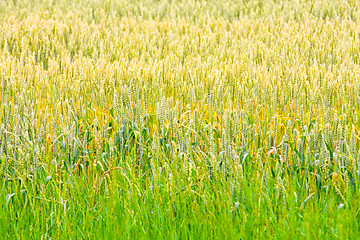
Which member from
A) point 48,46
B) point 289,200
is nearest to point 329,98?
point 289,200

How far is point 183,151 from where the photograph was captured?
2.77m

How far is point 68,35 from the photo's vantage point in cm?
645

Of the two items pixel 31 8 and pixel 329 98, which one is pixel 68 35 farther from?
pixel 329 98

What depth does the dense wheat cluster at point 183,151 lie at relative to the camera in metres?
2.17

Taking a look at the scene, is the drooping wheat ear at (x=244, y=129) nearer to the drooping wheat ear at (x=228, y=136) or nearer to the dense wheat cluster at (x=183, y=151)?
the dense wheat cluster at (x=183, y=151)

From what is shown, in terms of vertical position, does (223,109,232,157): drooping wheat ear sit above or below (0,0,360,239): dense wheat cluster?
above

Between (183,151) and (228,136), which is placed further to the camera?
(183,151)

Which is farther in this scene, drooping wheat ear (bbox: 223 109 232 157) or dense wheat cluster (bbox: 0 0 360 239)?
drooping wheat ear (bbox: 223 109 232 157)

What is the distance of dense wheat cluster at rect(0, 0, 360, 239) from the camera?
2166 mm

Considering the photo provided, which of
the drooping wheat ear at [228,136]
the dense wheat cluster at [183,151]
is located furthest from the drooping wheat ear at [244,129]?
the drooping wheat ear at [228,136]

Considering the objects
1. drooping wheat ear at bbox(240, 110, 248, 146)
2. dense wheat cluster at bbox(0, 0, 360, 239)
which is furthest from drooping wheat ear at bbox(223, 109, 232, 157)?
drooping wheat ear at bbox(240, 110, 248, 146)

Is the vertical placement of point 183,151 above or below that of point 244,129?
below

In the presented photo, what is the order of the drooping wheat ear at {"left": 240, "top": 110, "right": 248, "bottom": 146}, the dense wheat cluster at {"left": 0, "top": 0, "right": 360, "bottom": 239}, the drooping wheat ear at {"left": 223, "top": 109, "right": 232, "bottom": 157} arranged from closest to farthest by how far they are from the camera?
the dense wheat cluster at {"left": 0, "top": 0, "right": 360, "bottom": 239} < the drooping wheat ear at {"left": 223, "top": 109, "right": 232, "bottom": 157} < the drooping wheat ear at {"left": 240, "top": 110, "right": 248, "bottom": 146}

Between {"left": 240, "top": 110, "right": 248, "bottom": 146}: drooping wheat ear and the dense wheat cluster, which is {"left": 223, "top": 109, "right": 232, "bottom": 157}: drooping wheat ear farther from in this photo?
{"left": 240, "top": 110, "right": 248, "bottom": 146}: drooping wheat ear
